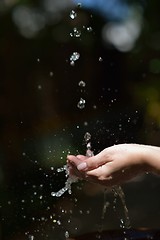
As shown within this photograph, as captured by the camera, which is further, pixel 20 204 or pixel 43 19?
pixel 43 19

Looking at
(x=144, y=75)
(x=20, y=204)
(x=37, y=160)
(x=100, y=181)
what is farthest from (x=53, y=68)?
(x=100, y=181)

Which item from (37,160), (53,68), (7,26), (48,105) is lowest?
(37,160)

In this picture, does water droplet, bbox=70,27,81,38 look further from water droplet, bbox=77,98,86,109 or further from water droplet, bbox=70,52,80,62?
water droplet, bbox=77,98,86,109

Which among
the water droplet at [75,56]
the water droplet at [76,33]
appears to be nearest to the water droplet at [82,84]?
the water droplet at [75,56]

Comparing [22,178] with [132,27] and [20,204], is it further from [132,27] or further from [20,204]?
[132,27]

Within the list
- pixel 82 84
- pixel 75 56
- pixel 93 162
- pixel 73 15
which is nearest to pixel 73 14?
pixel 73 15

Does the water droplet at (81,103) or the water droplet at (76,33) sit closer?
the water droplet at (81,103)

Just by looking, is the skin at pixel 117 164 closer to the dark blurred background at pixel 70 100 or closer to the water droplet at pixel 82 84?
the dark blurred background at pixel 70 100

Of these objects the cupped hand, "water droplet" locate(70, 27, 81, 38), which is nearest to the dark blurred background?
"water droplet" locate(70, 27, 81, 38)
